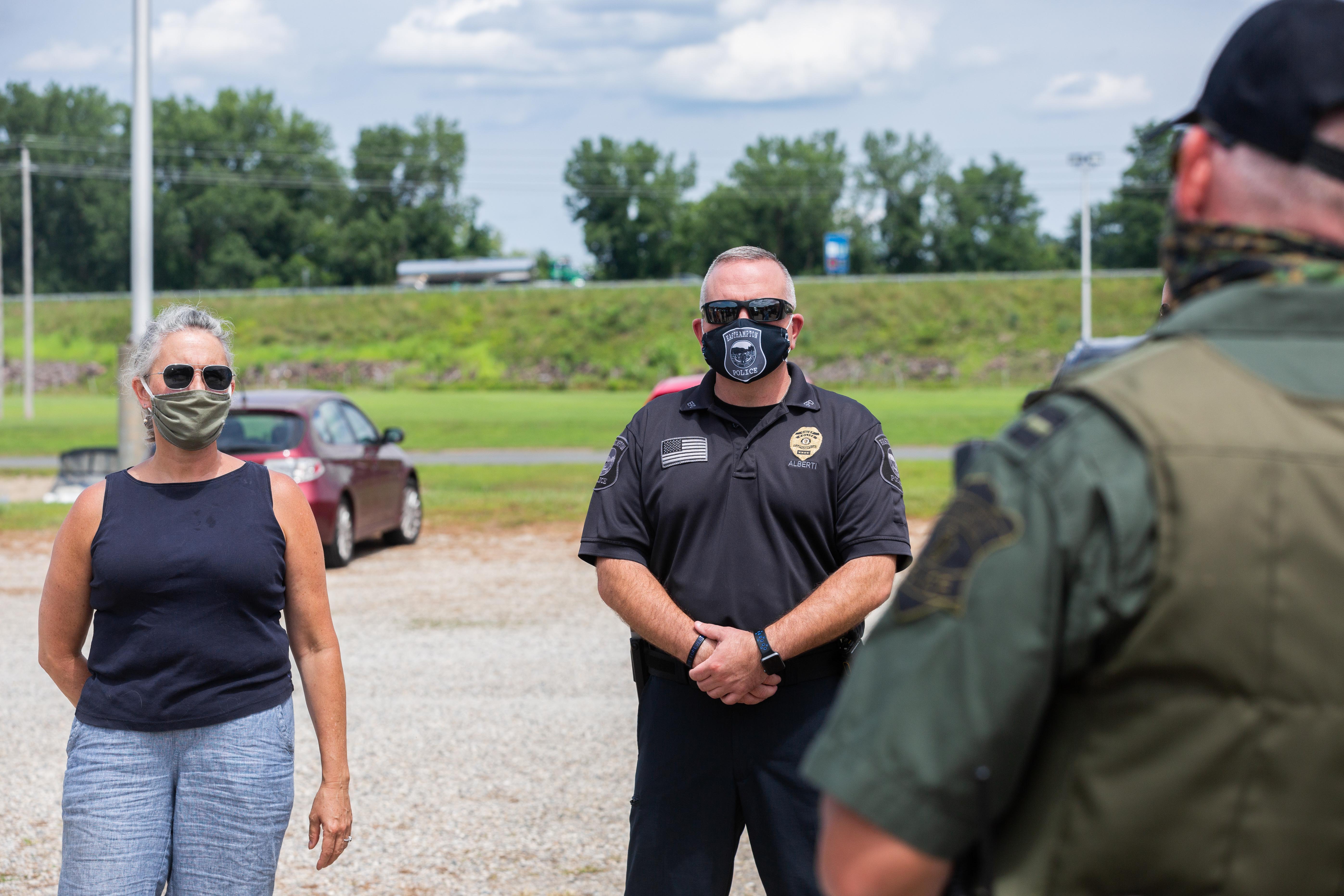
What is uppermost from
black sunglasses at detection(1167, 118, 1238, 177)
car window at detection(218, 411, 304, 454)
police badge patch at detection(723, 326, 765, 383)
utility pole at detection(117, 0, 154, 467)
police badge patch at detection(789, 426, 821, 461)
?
utility pole at detection(117, 0, 154, 467)

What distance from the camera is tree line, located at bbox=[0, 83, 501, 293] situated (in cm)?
10544

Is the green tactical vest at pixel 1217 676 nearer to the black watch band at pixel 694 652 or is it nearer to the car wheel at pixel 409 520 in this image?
the black watch band at pixel 694 652

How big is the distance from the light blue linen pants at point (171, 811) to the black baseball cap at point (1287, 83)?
259 cm

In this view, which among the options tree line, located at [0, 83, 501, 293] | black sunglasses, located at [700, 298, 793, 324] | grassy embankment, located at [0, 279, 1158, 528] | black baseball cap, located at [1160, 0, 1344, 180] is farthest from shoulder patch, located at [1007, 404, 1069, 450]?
tree line, located at [0, 83, 501, 293]

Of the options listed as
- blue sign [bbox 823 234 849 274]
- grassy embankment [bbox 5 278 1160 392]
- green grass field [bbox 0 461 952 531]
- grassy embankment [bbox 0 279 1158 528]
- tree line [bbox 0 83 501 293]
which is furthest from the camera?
tree line [bbox 0 83 501 293]

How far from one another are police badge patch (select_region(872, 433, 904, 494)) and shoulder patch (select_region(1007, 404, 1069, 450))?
80.9 inches

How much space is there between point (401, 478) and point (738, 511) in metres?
10.7

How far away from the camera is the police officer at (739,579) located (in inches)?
122

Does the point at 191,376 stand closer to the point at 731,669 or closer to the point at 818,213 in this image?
the point at 731,669

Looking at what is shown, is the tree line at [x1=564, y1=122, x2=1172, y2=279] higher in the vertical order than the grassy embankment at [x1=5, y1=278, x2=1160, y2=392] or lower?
higher

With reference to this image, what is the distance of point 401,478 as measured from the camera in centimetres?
1346

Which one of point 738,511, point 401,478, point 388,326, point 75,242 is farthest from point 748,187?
point 738,511

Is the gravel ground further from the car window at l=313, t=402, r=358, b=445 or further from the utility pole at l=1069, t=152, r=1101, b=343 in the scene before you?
the utility pole at l=1069, t=152, r=1101, b=343

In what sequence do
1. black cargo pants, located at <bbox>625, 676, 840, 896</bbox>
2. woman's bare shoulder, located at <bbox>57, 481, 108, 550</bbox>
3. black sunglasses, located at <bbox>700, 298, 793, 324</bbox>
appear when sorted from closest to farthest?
woman's bare shoulder, located at <bbox>57, 481, 108, 550</bbox> < black cargo pants, located at <bbox>625, 676, 840, 896</bbox> < black sunglasses, located at <bbox>700, 298, 793, 324</bbox>
